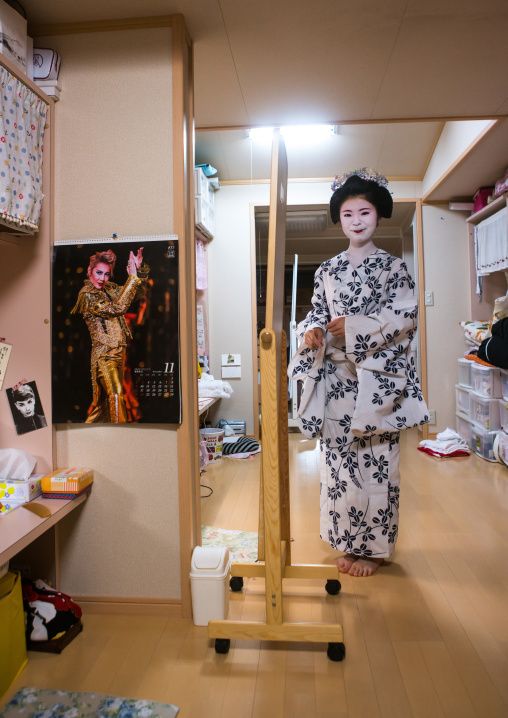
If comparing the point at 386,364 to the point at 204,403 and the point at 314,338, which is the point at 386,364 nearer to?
the point at 314,338

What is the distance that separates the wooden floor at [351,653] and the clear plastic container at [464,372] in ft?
6.98

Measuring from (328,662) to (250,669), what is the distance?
0.23 m

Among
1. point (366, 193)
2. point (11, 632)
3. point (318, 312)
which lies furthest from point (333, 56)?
point (11, 632)

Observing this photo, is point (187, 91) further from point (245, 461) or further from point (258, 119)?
point (245, 461)

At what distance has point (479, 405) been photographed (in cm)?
402

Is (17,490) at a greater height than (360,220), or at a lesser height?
lesser

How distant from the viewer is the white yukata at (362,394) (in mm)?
1936

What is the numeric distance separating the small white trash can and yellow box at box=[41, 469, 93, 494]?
458 millimetres

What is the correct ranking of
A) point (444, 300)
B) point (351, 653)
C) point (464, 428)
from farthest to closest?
point (444, 300) < point (464, 428) < point (351, 653)

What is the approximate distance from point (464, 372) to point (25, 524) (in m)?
3.86

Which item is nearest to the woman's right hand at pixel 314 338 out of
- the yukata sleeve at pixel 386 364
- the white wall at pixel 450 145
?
the yukata sleeve at pixel 386 364

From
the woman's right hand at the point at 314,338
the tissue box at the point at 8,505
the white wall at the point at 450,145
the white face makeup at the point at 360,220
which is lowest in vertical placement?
the tissue box at the point at 8,505

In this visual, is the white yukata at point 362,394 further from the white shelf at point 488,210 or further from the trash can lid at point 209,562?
the white shelf at point 488,210

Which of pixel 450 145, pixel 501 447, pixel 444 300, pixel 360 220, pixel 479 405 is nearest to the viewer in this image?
pixel 360 220
